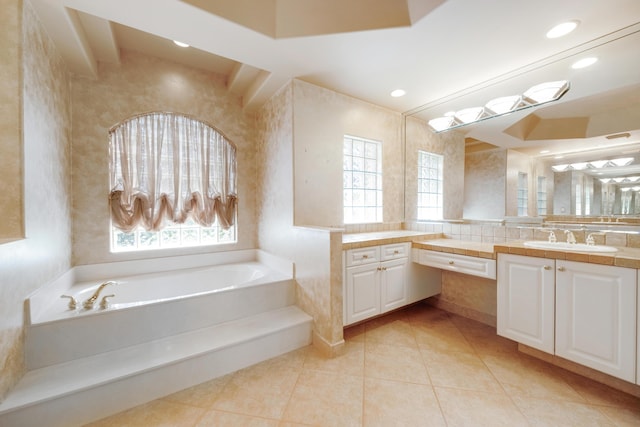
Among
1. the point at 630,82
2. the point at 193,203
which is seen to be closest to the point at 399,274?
the point at 630,82

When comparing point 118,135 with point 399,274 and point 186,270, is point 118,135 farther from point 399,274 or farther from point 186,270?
point 399,274

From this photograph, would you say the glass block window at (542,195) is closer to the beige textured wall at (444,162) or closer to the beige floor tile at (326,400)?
the beige textured wall at (444,162)

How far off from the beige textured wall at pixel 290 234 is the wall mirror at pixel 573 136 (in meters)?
1.74

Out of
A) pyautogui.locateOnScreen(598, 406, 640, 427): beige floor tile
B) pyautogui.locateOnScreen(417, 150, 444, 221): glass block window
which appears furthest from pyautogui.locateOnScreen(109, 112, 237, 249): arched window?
pyautogui.locateOnScreen(598, 406, 640, 427): beige floor tile

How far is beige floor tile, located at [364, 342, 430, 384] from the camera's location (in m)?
1.67

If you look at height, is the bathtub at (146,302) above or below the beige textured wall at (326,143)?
below

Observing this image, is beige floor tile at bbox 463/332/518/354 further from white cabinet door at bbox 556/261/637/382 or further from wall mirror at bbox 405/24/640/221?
wall mirror at bbox 405/24/640/221

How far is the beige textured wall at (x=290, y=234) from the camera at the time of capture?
6.22 ft

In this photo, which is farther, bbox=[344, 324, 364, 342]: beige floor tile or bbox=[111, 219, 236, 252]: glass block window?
bbox=[111, 219, 236, 252]: glass block window

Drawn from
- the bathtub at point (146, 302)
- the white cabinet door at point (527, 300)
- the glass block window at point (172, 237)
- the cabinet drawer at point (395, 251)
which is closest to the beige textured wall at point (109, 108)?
the glass block window at point (172, 237)

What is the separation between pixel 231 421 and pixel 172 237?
6.89ft

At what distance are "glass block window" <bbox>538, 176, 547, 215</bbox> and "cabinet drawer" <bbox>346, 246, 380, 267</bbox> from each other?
4.87 feet

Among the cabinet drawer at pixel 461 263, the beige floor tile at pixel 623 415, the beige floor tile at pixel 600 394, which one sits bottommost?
the beige floor tile at pixel 600 394

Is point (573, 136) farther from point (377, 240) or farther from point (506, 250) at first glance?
point (377, 240)
